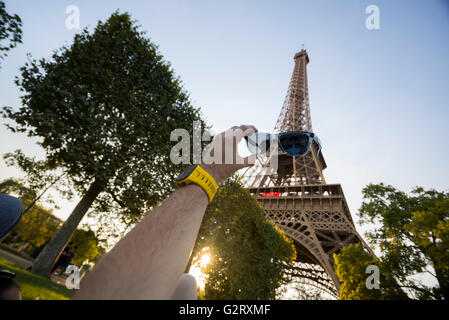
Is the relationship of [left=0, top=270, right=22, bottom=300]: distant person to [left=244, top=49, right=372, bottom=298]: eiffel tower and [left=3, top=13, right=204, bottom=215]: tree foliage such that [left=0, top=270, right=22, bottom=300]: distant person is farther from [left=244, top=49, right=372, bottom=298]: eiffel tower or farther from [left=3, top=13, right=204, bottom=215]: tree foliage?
[left=244, top=49, right=372, bottom=298]: eiffel tower

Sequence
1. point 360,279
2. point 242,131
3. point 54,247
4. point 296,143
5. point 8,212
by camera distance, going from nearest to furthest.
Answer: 1. point 8,212
2. point 242,131
3. point 54,247
4. point 360,279
5. point 296,143

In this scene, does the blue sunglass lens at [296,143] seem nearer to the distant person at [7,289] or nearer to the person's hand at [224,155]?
the person's hand at [224,155]

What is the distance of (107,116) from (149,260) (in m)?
10.2

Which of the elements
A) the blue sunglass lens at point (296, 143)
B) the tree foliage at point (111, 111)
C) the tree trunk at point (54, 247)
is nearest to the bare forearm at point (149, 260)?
the tree foliage at point (111, 111)

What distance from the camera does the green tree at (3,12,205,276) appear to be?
8.34 metres

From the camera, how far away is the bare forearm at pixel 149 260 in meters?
0.74

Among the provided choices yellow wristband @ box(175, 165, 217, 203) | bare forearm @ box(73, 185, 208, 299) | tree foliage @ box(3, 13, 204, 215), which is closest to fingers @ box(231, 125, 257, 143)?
yellow wristband @ box(175, 165, 217, 203)

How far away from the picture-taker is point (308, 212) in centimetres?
1950

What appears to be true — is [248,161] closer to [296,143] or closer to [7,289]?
[7,289]

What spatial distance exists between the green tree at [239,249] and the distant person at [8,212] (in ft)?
31.3

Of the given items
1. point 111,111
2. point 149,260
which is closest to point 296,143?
point 111,111

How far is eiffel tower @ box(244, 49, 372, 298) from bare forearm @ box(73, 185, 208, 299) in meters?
17.5
